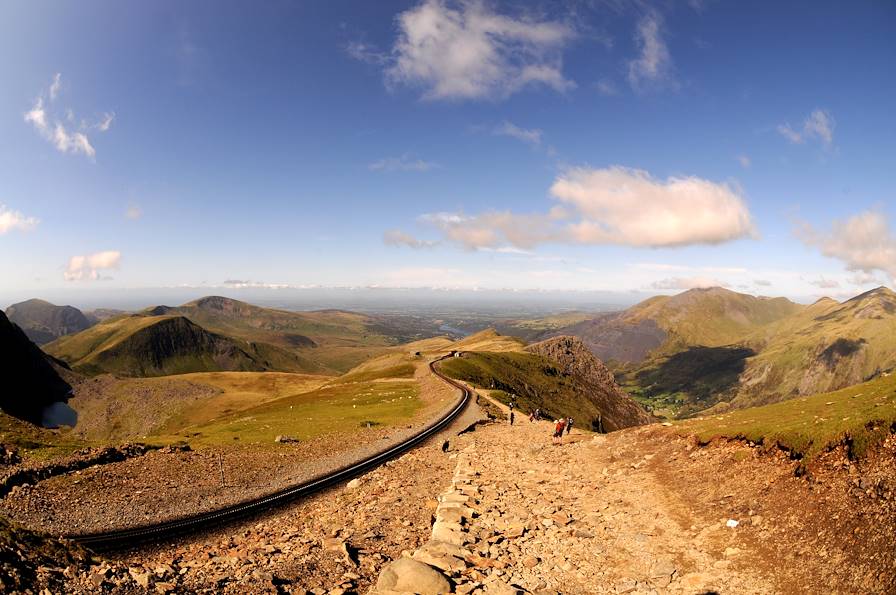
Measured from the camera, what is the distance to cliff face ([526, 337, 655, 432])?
518 feet

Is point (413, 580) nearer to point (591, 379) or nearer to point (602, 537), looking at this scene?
point (602, 537)

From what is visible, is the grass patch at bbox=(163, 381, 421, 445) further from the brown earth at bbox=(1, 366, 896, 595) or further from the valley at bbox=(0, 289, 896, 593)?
the brown earth at bbox=(1, 366, 896, 595)

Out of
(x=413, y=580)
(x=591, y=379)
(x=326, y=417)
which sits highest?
(x=413, y=580)

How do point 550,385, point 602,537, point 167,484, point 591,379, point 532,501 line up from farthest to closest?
point 591,379, point 550,385, point 167,484, point 532,501, point 602,537

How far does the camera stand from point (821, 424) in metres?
19.2

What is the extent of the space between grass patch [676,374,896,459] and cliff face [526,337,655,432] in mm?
127967

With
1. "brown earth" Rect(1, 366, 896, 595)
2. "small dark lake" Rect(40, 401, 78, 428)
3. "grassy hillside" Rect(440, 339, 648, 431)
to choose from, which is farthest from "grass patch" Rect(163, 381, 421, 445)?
"small dark lake" Rect(40, 401, 78, 428)

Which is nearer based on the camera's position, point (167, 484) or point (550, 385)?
point (167, 484)

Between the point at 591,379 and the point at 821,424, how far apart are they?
541 ft

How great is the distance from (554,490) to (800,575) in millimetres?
12108

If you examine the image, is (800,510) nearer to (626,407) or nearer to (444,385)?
(444,385)

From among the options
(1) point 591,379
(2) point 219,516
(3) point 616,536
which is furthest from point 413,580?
(1) point 591,379

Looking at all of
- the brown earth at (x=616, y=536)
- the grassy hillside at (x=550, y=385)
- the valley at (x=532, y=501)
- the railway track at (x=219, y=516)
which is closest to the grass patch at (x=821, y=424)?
the valley at (x=532, y=501)

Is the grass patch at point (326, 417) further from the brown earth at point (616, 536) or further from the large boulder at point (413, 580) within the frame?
the large boulder at point (413, 580)
